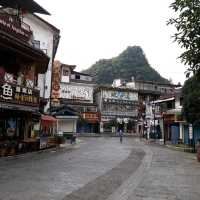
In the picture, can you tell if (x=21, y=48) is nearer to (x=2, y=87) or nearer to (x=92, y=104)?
(x=2, y=87)

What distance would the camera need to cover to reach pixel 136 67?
307ft

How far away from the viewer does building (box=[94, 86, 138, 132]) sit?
6781cm

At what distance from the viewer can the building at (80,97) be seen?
62881 mm

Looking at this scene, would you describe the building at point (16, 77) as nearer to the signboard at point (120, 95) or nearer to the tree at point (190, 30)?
the tree at point (190, 30)

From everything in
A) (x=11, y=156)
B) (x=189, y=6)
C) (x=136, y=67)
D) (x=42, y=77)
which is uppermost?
(x=136, y=67)

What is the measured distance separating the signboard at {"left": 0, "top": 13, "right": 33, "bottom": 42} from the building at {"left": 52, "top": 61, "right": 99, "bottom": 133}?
3912cm

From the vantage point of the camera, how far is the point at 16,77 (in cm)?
2286

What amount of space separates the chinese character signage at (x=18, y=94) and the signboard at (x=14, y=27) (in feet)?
10.9

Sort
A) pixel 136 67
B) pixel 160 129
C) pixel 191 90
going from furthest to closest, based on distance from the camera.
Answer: pixel 136 67 → pixel 160 129 → pixel 191 90

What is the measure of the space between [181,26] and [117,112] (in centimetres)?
5914

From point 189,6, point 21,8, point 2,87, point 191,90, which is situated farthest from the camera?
point 191,90

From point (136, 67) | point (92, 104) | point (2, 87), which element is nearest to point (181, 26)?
point (2, 87)

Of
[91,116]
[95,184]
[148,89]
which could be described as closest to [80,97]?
[91,116]

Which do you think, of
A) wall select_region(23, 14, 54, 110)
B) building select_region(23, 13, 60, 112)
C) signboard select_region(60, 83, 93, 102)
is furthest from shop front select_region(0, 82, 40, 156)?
signboard select_region(60, 83, 93, 102)
